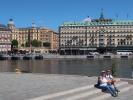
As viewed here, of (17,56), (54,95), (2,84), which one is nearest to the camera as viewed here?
(54,95)

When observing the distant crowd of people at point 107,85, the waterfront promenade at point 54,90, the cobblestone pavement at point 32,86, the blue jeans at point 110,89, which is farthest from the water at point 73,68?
the blue jeans at point 110,89

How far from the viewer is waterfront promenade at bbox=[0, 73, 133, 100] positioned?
17.6 m

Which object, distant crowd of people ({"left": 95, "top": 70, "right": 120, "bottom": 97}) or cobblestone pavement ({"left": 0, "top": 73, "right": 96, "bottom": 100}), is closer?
cobblestone pavement ({"left": 0, "top": 73, "right": 96, "bottom": 100})

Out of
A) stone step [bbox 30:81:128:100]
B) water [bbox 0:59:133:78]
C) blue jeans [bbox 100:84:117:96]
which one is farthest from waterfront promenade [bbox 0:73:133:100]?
water [bbox 0:59:133:78]

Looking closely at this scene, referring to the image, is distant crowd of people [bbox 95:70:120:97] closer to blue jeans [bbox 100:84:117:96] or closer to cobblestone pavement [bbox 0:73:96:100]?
blue jeans [bbox 100:84:117:96]

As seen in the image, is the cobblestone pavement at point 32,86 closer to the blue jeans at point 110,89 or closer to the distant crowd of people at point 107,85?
the distant crowd of people at point 107,85

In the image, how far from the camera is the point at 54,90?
18984mm

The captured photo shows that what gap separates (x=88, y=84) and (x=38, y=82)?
270 centimetres

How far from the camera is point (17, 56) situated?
157500 millimetres

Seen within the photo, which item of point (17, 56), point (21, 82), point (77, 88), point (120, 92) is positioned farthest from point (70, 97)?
point (17, 56)

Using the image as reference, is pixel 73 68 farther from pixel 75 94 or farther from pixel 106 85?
pixel 75 94

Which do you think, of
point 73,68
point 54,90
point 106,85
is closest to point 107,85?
point 106,85

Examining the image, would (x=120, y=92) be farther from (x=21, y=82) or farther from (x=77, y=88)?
(x=21, y=82)

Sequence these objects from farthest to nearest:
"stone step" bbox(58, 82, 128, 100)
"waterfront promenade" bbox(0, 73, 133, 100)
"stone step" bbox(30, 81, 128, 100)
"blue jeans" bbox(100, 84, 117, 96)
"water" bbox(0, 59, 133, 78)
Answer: "water" bbox(0, 59, 133, 78) < "blue jeans" bbox(100, 84, 117, 96) < "stone step" bbox(58, 82, 128, 100) < "waterfront promenade" bbox(0, 73, 133, 100) < "stone step" bbox(30, 81, 128, 100)
